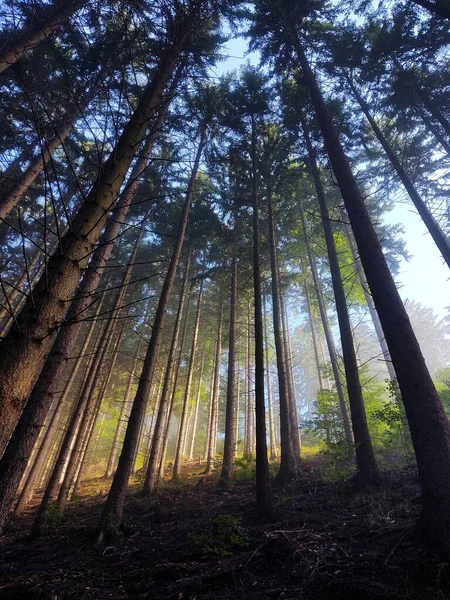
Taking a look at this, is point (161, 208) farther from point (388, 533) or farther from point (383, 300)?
point (388, 533)

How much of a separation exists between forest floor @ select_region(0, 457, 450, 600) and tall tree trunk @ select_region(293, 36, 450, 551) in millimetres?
415

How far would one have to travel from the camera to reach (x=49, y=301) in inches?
74.2

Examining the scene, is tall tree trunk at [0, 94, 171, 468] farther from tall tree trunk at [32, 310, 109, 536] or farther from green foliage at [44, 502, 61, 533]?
green foliage at [44, 502, 61, 533]

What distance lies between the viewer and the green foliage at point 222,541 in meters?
3.96

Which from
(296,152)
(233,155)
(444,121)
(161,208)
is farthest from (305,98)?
(161,208)

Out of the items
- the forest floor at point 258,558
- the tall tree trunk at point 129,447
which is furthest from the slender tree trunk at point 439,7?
the forest floor at point 258,558

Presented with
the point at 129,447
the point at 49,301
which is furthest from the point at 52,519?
the point at 49,301

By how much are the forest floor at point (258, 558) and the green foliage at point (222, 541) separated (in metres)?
0.02

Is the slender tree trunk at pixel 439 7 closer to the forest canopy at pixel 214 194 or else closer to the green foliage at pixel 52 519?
the forest canopy at pixel 214 194

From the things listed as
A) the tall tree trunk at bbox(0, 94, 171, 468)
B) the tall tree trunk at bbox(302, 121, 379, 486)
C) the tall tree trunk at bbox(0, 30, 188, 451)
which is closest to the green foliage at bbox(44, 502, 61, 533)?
the tall tree trunk at bbox(0, 94, 171, 468)

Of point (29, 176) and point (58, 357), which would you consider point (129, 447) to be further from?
point (29, 176)

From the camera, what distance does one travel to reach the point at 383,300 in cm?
466

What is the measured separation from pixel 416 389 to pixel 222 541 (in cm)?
361

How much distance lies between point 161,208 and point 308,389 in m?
35.4
